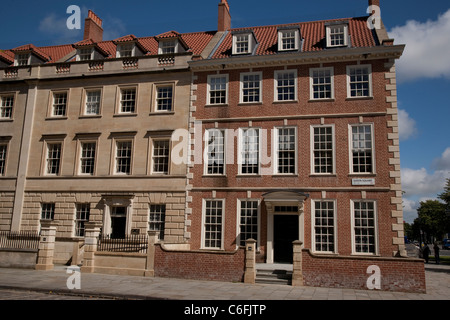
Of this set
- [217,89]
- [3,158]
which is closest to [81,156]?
[3,158]

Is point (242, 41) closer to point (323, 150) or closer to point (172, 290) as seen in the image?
point (323, 150)

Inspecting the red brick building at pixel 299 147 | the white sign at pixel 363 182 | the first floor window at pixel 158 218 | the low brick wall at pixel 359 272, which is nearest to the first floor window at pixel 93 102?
the red brick building at pixel 299 147

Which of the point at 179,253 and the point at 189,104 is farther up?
the point at 189,104

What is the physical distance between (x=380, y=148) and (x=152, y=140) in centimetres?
1321

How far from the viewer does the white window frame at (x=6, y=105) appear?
88.0 feet

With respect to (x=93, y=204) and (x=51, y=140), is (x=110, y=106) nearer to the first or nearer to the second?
(x=51, y=140)

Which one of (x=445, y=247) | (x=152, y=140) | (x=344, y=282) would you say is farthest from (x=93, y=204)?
(x=445, y=247)

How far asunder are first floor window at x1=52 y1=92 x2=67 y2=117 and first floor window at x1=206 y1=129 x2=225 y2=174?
10566mm

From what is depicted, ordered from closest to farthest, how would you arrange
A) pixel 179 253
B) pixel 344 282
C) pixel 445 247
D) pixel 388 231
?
pixel 344 282, pixel 179 253, pixel 388 231, pixel 445 247

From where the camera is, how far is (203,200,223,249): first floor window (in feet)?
71.3

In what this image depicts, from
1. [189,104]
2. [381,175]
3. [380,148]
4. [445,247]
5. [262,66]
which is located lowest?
[445,247]

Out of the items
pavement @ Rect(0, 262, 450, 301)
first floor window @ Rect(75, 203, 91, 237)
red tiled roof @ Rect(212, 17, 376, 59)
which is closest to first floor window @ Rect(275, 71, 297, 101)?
red tiled roof @ Rect(212, 17, 376, 59)

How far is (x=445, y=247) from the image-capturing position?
78.4m

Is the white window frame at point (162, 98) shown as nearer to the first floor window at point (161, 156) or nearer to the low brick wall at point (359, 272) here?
the first floor window at point (161, 156)
